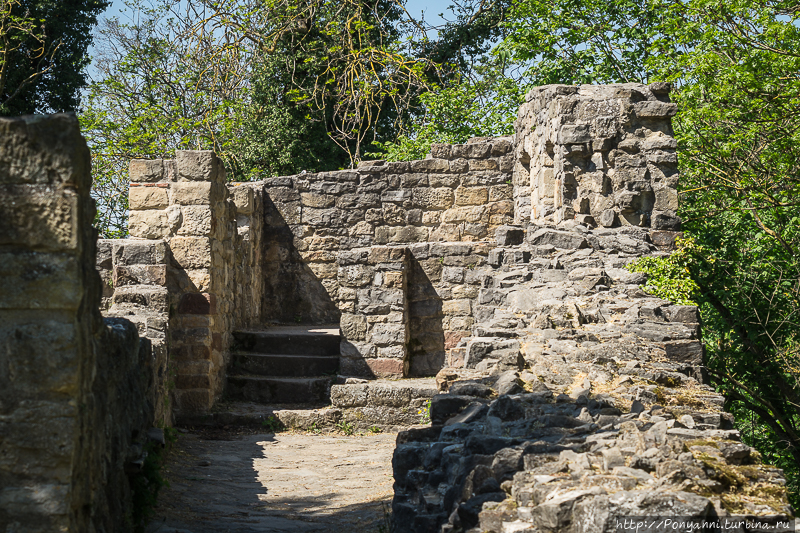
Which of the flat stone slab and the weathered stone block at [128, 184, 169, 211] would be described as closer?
the weathered stone block at [128, 184, 169, 211]

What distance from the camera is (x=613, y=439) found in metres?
2.83

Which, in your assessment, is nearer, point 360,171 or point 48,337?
point 48,337

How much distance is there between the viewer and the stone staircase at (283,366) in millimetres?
8227

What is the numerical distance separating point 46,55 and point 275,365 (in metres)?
10.3

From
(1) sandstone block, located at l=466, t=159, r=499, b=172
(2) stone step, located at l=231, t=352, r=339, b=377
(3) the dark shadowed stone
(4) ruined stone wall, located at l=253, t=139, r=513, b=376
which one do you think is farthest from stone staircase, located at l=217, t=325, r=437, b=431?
(3) the dark shadowed stone

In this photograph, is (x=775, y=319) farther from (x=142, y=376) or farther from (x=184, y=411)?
(x=142, y=376)

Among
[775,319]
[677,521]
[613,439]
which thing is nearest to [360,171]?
[775,319]

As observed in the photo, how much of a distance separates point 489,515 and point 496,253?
5197 mm

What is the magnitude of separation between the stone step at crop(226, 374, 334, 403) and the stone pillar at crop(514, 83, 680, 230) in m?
3.06

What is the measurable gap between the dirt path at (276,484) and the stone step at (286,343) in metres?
1.50

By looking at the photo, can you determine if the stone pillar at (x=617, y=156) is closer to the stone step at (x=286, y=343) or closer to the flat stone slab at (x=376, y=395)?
the flat stone slab at (x=376, y=395)

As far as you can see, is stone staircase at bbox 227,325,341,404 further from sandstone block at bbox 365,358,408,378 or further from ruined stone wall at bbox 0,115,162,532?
ruined stone wall at bbox 0,115,162,532

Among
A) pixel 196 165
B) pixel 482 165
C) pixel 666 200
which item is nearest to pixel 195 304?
pixel 196 165

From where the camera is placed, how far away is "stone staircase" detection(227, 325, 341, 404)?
8.23 meters
